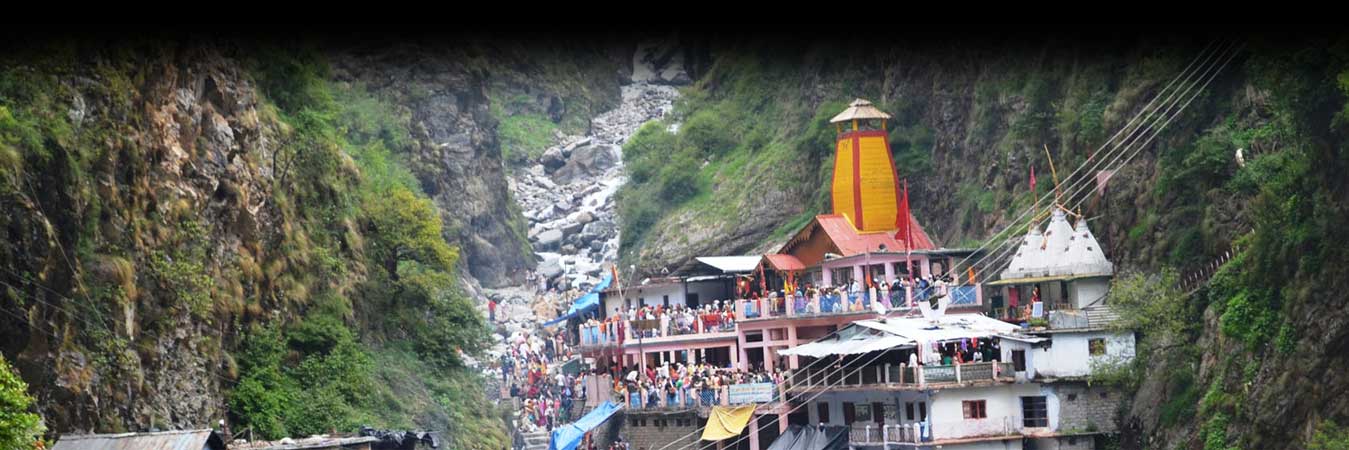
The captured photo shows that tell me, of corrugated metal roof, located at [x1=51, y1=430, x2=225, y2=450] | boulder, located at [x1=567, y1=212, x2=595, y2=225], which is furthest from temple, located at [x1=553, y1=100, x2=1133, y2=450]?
boulder, located at [x1=567, y1=212, x2=595, y2=225]

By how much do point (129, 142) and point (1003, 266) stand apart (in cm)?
2124

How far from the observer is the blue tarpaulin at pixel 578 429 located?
44594 mm

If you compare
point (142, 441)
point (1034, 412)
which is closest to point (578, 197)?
point (1034, 412)

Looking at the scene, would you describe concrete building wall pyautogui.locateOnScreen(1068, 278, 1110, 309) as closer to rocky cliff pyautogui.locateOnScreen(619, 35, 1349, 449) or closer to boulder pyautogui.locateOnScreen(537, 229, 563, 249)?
rocky cliff pyautogui.locateOnScreen(619, 35, 1349, 449)

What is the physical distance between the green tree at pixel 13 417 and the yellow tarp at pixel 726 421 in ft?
77.2

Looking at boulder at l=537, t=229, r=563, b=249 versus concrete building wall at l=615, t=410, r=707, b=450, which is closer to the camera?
concrete building wall at l=615, t=410, r=707, b=450

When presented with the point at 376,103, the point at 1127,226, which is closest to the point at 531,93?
the point at 376,103

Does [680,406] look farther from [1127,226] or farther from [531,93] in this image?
[531,93]

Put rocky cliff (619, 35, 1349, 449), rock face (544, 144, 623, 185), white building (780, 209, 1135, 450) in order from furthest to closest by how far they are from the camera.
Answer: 1. rock face (544, 144, 623, 185)
2. white building (780, 209, 1135, 450)
3. rocky cliff (619, 35, 1349, 449)

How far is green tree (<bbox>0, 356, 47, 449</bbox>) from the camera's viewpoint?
55.7 feet

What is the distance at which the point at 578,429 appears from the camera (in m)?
45.0

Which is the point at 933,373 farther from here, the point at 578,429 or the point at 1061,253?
the point at 578,429

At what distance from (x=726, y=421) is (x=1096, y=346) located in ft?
30.5

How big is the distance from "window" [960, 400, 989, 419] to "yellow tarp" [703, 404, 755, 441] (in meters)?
6.18
